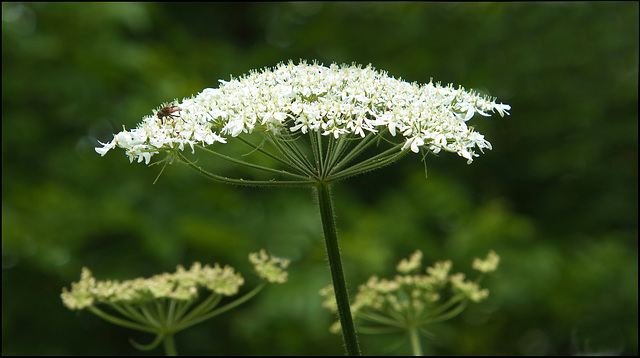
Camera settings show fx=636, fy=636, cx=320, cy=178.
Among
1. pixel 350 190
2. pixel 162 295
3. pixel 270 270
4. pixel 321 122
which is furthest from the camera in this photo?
pixel 350 190

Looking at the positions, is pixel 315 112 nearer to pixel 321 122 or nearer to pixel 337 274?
pixel 321 122

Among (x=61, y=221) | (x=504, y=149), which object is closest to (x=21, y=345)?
(x=61, y=221)

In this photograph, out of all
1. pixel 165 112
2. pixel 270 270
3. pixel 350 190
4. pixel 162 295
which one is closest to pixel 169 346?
pixel 162 295

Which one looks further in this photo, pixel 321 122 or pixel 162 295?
pixel 162 295

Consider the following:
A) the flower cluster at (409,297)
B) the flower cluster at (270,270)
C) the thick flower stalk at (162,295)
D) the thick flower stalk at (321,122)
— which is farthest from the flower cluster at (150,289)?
→ the thick flower stalk at (321,122)

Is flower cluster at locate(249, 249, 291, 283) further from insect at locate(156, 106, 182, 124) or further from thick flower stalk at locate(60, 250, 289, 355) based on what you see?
insect at locate(156, 106, 182, 124)

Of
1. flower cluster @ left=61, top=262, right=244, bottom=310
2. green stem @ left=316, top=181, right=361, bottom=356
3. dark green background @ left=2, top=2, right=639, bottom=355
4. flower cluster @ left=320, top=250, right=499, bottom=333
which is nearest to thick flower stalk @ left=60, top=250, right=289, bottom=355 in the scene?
flower cluster @ left=61, top=262, right=244, bottom=310

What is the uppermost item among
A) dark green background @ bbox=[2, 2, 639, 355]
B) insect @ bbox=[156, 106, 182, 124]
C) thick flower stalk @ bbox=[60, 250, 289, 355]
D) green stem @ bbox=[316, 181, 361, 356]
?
dark green background @ bbox=[2, 2, 639, 355]

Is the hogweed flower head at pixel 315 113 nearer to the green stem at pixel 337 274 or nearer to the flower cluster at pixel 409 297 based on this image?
the green stem at pixel 337 274
